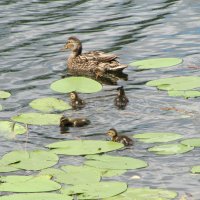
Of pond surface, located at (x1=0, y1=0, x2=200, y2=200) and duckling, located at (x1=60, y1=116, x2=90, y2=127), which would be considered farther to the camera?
duckling, located at (x1=60, y1=116, x2=90, y2=127)

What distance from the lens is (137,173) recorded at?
415 inches

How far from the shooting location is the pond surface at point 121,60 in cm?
1126

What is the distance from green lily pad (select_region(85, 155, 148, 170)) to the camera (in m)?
10.5

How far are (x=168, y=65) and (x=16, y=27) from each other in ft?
15.2

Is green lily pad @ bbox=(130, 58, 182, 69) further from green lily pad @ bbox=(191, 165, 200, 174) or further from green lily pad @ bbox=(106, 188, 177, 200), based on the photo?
green lily pad @ bbox=(106, 188, 177, 200)

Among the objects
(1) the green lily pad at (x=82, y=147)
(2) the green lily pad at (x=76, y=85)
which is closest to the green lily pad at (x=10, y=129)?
(1) the green lily pad at (x=82, y=147)

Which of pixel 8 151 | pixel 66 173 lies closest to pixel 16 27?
pixel 8 151

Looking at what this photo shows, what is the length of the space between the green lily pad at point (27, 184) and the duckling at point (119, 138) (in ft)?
4.97

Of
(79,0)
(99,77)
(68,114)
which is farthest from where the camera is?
(79,0)

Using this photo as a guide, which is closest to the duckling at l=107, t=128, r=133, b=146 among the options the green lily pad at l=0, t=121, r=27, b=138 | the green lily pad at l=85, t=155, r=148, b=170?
the green lily pad at l=85, t=155, r=148, b=170

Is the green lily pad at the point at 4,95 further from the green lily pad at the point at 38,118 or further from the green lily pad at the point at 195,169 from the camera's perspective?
the green lily pad at the point at 195,169

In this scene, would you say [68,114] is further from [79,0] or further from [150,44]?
[79,0]

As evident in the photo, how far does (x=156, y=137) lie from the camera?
1160 centimetres

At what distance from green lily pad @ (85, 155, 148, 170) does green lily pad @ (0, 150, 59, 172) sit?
0.45 meters
